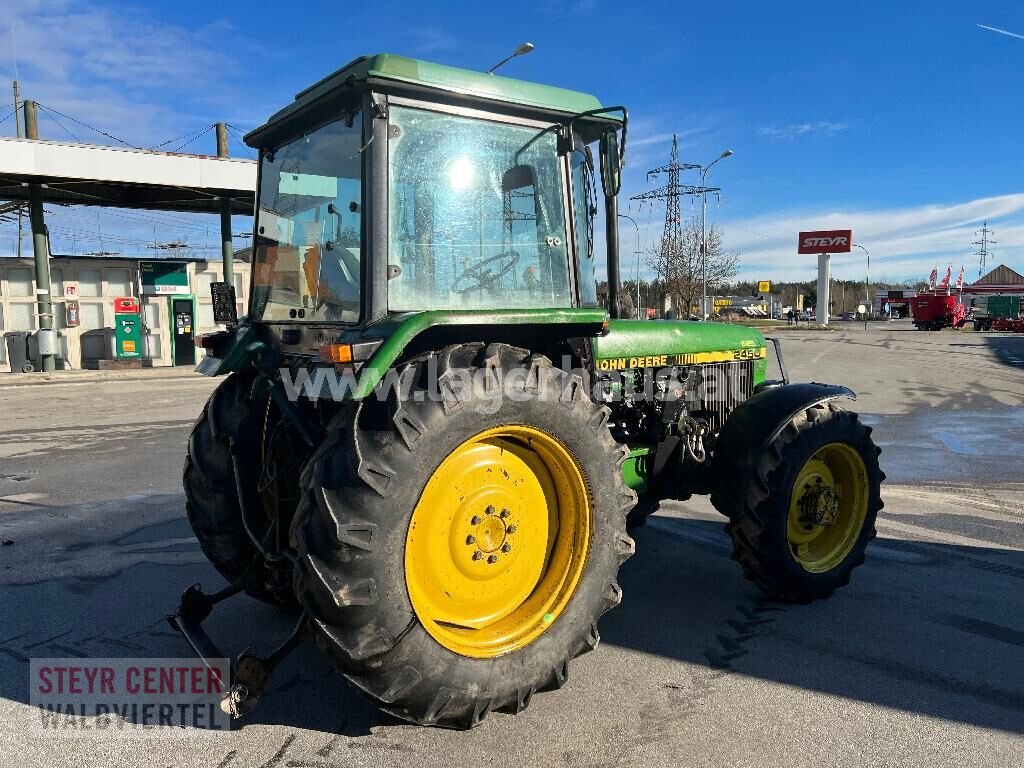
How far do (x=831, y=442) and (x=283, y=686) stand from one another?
321 cm

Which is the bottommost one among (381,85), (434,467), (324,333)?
(434,467)

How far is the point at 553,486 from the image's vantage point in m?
3.34

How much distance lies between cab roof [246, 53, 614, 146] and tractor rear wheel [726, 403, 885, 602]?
2057 mm

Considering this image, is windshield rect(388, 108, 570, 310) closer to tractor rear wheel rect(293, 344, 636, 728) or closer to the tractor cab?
the tractor cab

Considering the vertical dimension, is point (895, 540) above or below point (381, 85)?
below

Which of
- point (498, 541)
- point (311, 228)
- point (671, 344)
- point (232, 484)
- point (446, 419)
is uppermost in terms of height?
point (311, 228)

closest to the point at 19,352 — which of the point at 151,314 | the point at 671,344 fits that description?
the point at 151,314

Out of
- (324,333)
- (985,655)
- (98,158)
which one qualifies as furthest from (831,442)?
(98,158)

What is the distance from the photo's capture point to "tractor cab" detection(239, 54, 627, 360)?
3.13 metres

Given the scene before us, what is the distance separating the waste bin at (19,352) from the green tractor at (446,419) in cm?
1882

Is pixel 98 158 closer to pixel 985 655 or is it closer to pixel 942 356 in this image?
pixel 985 655

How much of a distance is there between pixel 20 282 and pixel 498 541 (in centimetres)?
2153

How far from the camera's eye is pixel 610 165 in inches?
141

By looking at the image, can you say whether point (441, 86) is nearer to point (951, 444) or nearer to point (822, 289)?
point (951, 444)
